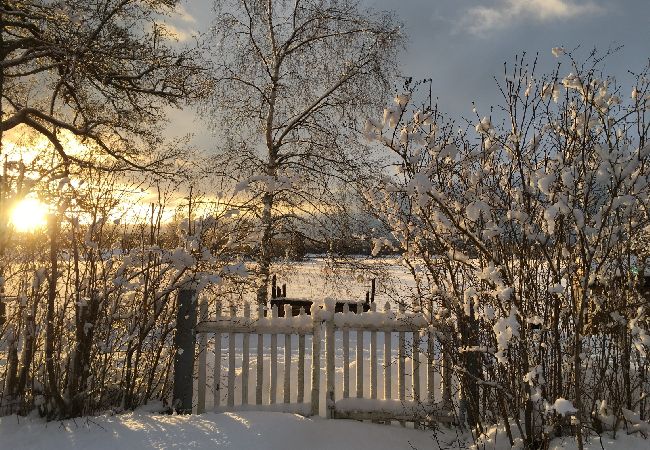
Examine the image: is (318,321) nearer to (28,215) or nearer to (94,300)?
(94,300)

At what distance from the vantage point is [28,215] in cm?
416

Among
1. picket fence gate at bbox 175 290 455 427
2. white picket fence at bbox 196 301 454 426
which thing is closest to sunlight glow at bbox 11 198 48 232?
picket fence gate at bbox 175 290 455 427

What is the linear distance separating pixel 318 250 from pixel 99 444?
8.20 m

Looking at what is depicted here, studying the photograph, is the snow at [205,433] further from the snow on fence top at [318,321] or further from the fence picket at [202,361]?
the snow on fence top at [318,321]

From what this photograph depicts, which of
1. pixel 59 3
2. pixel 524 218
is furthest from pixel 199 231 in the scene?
pixel 59 3

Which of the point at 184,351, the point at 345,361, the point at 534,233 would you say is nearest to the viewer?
the point at 534,233

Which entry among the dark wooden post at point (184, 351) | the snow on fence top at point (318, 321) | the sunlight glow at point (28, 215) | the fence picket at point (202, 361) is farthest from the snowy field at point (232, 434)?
the sunlight glow at point (28, 215)

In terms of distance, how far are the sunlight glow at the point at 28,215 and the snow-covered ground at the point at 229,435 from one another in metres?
1.59

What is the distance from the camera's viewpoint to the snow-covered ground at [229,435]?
339 cm

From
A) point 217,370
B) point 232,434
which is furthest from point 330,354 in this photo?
point 232,434

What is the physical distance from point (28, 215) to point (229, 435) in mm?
2551

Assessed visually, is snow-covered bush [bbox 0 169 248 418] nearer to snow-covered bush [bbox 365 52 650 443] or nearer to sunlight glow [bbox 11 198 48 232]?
sunlight glow [bbox 11 198 48 232]

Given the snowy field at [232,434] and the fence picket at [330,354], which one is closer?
the snowy field at [232,434]

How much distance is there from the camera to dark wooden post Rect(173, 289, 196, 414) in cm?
451
